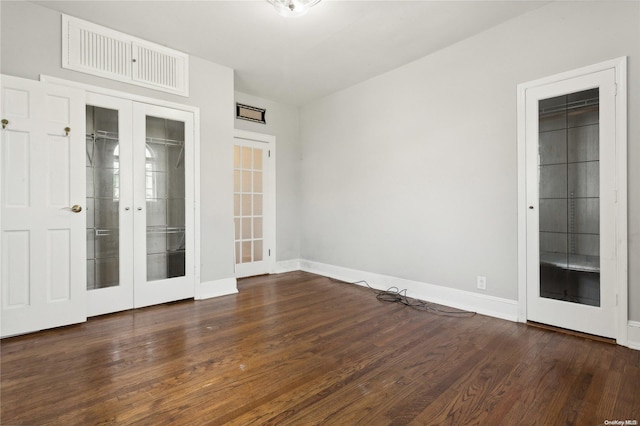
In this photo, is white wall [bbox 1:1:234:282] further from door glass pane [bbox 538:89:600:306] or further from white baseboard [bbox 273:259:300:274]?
door glass pane [bbox 538:89:600:306]

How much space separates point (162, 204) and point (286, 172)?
7.60 feet

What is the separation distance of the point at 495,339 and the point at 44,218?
4096 millimetres

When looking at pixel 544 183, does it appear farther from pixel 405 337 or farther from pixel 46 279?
pixel 46 279

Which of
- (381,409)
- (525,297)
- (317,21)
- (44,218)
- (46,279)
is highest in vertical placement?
(317,21)

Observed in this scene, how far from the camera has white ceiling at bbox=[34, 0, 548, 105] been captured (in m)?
2.78

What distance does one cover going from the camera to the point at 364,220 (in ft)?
14.6

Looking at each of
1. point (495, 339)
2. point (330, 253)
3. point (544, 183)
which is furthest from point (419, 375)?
point (330, 253)

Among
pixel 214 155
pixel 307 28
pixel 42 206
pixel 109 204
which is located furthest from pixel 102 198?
pixel 307 28

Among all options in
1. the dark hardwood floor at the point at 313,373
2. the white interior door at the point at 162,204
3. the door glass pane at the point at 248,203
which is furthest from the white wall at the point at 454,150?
the white interior door at the point at 162,204

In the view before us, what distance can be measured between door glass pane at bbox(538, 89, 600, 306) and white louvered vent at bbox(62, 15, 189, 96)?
3.93 m

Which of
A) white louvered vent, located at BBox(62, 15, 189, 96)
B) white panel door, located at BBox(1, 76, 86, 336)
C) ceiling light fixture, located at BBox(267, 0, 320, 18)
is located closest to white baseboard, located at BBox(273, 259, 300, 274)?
white panel door, located at BBox(1, 76, 86, 336)

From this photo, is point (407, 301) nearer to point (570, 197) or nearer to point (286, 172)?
point (570, 197)

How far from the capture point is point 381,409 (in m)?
1.65

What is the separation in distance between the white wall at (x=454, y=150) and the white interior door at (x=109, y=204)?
285 centimetres
